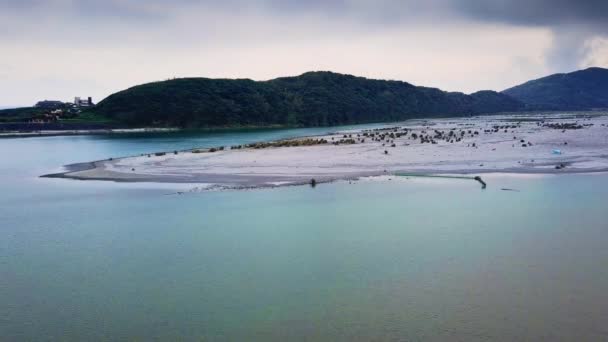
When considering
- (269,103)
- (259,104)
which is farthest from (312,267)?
(269,103)

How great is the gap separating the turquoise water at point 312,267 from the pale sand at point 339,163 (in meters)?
6.49

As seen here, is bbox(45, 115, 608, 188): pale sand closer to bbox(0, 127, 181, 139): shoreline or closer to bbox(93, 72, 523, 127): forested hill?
bbox(0, 127, 181, 139): shoreline

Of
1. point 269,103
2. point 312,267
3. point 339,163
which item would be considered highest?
point 269,103

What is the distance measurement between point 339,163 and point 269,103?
108282mm

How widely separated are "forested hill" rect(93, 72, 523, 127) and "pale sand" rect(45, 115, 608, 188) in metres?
79.8

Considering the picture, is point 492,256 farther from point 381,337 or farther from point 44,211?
point 44,211

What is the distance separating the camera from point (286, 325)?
1037 centimetres

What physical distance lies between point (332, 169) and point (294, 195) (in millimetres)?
8995

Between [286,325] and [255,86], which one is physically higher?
[255,86]

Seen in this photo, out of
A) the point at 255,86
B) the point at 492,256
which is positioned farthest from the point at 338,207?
the point at 255,86

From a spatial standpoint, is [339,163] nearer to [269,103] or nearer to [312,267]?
[312,267]

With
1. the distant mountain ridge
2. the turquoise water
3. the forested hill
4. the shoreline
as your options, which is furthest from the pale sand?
the forested hill

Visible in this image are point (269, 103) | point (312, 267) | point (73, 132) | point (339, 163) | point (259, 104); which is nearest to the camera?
point (312, 267)

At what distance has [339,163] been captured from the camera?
36.2 m
